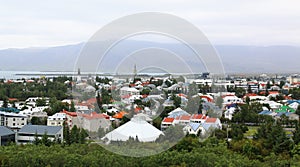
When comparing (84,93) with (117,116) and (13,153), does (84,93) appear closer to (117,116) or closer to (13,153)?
(117,116)

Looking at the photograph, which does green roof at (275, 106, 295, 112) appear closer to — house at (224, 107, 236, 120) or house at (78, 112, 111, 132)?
house at (224, 107, 236, 120)

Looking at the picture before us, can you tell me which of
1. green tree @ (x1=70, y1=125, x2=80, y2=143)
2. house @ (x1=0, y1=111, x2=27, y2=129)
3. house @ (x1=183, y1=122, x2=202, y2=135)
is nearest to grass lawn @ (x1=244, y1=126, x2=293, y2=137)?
house @ (x1=183, y1=122, x2=202, y2=135)

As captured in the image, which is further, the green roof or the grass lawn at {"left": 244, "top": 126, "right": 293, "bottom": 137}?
the green roof

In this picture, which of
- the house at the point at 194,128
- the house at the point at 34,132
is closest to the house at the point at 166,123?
the house at the point at 194,128

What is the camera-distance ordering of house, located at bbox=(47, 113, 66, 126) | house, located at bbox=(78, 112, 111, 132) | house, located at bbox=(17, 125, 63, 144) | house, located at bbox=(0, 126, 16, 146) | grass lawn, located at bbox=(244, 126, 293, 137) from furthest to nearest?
house, located at bbox=(47, 113, 66, 126), grass lawn, located at bbox=(244, 126, 293, 137), house, located at bbox=(17, 125, 63, 144), house, located at bbox=(0, 126, 16, 146), house, located at bbox=(78, 112, 111, 132)

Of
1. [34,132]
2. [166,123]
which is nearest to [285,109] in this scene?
[166,123]

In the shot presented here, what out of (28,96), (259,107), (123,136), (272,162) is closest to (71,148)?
(123,136)

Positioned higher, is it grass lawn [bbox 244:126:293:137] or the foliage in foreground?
the foliage in foreground

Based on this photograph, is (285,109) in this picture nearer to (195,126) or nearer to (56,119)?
(195,126)
